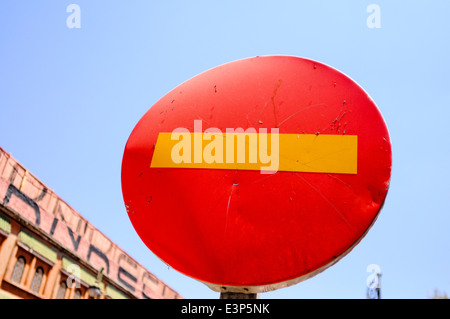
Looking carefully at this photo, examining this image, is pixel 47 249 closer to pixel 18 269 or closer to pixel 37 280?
pixel 37 280

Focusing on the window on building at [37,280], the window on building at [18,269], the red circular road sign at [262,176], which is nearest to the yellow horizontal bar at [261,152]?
the red circular road sign at [262,176]

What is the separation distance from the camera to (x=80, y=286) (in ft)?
48.6

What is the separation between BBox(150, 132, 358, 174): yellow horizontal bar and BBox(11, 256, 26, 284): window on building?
38.3 ft

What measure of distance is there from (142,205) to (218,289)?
486 millimetres

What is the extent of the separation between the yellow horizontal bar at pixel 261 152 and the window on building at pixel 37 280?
12.4m

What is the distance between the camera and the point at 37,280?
12.9 m

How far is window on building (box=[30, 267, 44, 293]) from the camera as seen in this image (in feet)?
41.6

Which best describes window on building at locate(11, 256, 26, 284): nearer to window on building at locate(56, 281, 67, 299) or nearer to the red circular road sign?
window on building at locate(56, 281, 67, 299)

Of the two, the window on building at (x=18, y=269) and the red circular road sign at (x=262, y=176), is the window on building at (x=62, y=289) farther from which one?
the red circular road sign at (x=262, y=176)

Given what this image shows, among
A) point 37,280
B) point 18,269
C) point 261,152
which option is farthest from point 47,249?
point 261,152

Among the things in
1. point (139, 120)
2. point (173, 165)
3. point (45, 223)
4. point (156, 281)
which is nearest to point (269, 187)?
point (173, 165)

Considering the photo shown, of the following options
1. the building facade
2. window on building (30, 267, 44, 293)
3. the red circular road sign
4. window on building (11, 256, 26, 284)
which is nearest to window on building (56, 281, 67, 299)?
the building facade

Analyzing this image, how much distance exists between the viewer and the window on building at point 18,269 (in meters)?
11.9

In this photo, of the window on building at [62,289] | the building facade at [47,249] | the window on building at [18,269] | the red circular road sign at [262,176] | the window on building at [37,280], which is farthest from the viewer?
the window on building at [62,289]
